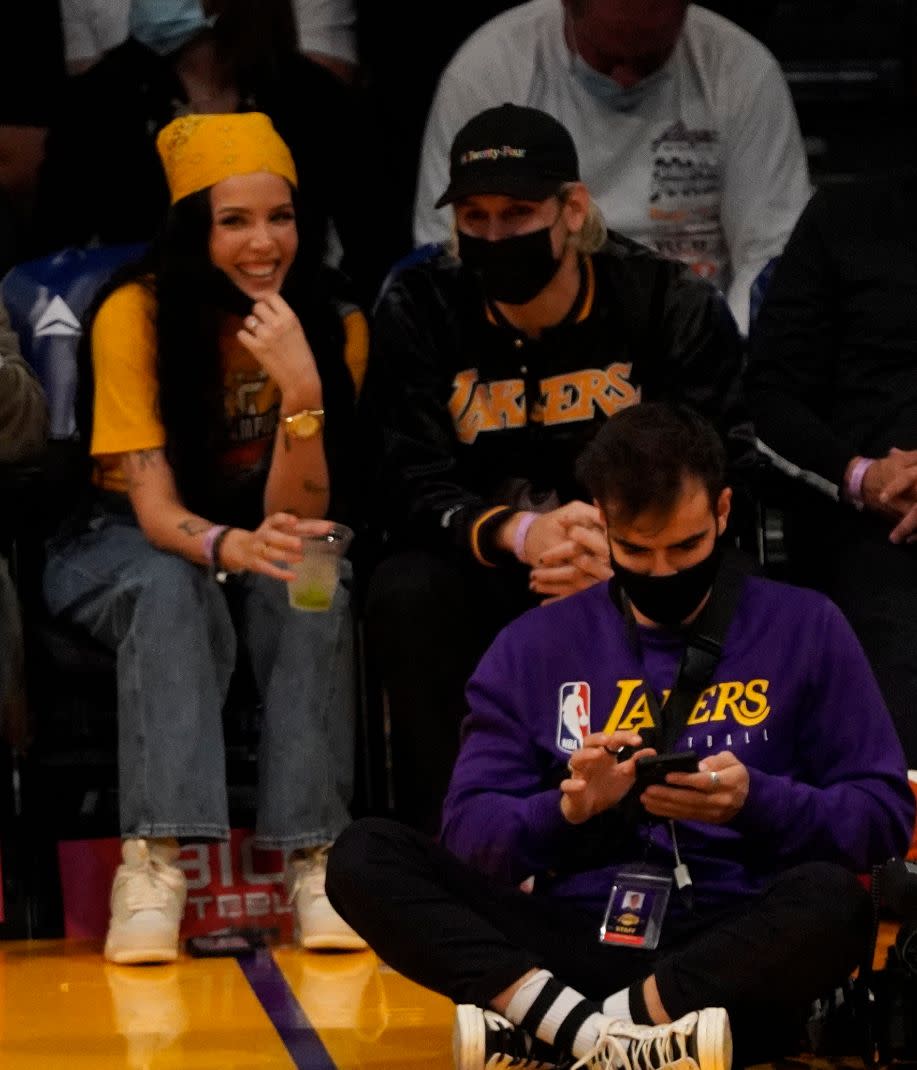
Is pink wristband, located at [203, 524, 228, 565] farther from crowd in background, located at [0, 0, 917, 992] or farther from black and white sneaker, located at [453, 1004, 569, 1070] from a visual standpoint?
black and white sneaker, located at [453, 1004, 569, 1070]

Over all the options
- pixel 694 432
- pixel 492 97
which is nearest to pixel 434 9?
pixel 492 97

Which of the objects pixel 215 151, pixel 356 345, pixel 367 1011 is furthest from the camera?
pixel 356 345

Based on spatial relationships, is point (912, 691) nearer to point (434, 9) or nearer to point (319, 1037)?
point (319, 1037)

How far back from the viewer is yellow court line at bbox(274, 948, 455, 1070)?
13.6 feet

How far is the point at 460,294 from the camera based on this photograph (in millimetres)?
5340

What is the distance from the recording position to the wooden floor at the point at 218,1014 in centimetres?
417

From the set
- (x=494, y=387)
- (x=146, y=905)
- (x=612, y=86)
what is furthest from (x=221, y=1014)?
(x=612, y=86)

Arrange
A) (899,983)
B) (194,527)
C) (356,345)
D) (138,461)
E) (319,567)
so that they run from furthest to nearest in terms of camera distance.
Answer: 1. (356,345)
2. (138,461)
3. (194,527)
4. (319,567)
5. (899,983)

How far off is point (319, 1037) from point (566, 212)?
74.3 inches

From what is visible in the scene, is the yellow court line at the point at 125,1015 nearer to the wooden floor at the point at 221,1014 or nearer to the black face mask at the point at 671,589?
the wooden floor at the point at 221,1014

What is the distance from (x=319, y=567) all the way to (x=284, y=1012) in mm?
916

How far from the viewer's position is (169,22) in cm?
597

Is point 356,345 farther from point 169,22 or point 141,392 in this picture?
point 169,22

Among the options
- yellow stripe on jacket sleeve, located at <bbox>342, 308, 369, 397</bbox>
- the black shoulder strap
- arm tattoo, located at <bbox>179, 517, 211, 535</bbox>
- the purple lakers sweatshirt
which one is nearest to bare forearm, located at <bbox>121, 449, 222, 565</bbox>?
arm tattoo, located at <bbox>179, 517, 211, 535</bbox>
